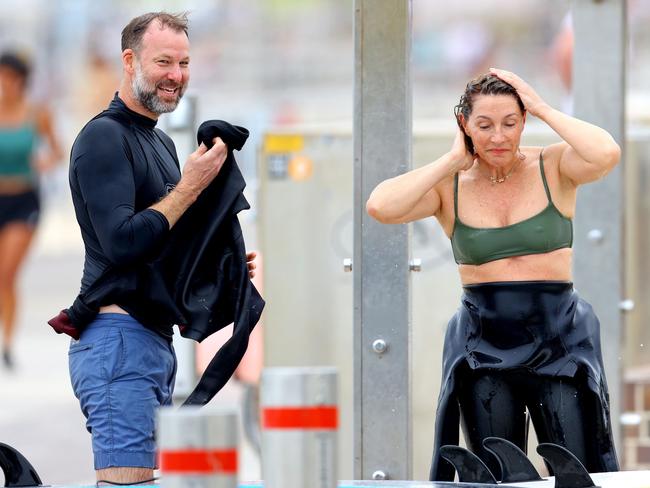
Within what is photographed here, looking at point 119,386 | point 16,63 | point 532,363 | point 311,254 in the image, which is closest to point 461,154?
point 532,363

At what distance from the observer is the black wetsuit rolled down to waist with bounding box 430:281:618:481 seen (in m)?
4.97

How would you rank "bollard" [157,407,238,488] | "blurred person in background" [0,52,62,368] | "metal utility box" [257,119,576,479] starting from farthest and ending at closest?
"blurred person in background" [0,52,62,368], "metal utility box" [257,119,576,479], "bollard" [157,407,238,488]

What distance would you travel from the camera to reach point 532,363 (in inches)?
196

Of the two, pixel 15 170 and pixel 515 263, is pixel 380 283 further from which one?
pixel 15 170

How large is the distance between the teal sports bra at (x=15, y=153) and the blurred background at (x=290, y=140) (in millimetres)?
1597

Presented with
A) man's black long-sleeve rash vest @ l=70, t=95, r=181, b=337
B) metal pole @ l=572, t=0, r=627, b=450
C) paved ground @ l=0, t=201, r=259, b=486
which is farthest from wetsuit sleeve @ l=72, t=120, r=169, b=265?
metal pole @ l=572, t=0, r=627, b=450

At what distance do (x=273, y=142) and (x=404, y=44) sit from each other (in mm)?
2660

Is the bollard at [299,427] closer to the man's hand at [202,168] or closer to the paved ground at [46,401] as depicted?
the paved ground at [46,401]

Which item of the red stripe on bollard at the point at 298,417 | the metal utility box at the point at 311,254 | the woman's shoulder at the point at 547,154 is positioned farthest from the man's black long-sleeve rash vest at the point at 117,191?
the metal utility box at the point at 311,254

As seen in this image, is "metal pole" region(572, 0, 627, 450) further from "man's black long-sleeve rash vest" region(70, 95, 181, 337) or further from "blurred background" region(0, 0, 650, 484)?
"man's black long-sleeve rash vest" region(70, 95, 181, 337)

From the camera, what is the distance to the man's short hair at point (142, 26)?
192 inches

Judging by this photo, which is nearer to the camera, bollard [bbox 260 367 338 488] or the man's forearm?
bollard [bbox 260 367 338 488]

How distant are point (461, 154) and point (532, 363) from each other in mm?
693

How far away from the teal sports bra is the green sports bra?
8626 millimetres
